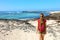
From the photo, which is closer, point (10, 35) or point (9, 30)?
point (10, 35)

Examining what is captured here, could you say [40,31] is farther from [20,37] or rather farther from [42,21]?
[20,37]

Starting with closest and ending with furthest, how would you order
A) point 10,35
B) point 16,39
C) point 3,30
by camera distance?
point 16,39, point 10,35, point 3,30

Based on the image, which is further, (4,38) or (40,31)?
(4,38)

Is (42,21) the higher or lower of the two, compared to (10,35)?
higher

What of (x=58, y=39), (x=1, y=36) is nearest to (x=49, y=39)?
(x=58, y=39)

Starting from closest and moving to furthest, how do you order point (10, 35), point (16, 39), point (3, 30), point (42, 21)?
1. point (42, 21)
2. point (16, 39)
3. point (10, 35)
4. point (3, 30)

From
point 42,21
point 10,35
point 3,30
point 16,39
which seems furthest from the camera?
point 3,30

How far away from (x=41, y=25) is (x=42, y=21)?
0.25 metres

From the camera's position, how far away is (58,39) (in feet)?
62.3

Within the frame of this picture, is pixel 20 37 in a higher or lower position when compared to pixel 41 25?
lower

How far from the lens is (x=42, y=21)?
14.8 meters

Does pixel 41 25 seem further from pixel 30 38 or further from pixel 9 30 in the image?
pixel 9 30

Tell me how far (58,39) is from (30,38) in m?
2.04

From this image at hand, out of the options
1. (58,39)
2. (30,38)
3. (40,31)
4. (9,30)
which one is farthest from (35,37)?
(40,31)
